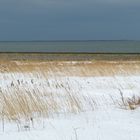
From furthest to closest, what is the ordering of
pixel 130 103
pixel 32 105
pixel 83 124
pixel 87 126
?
pixel 130 103
pixel 32 105
pixel 83 124
pixel 87 126

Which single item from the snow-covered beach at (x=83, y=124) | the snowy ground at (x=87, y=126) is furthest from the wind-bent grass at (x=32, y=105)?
the snowy ground at (x=87, y=126)

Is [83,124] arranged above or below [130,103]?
below

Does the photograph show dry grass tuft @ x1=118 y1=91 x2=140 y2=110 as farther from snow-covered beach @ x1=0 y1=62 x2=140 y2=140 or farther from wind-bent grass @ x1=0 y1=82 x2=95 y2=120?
wind-bent grass @ x1=0 y1=82 x2=95 y2=120

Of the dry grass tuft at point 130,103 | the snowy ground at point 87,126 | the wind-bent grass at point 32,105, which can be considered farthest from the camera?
the dry grass tuft at point 130,103

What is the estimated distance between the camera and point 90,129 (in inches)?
234

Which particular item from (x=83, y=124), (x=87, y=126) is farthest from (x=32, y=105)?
(x=87, y=126)

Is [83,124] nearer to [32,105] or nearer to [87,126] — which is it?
[87,126]

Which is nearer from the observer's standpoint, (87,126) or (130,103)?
(87,126)

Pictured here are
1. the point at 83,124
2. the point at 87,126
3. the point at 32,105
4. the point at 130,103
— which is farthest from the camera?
the point at 130,103

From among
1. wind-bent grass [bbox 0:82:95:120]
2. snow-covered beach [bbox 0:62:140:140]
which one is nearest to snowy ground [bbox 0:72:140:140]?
snow-covered beach [bbox 0:62:140:140]

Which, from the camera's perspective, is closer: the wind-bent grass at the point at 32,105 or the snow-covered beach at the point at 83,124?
the snow-covered beach at the point at 83,124

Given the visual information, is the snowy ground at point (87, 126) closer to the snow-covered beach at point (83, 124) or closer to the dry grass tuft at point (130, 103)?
the snow-covered beach at point (83, 124)

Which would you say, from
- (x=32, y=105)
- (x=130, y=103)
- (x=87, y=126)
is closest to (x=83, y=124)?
(x=87, y=126)

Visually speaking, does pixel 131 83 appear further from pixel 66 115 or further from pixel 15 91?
pixel 66 115
